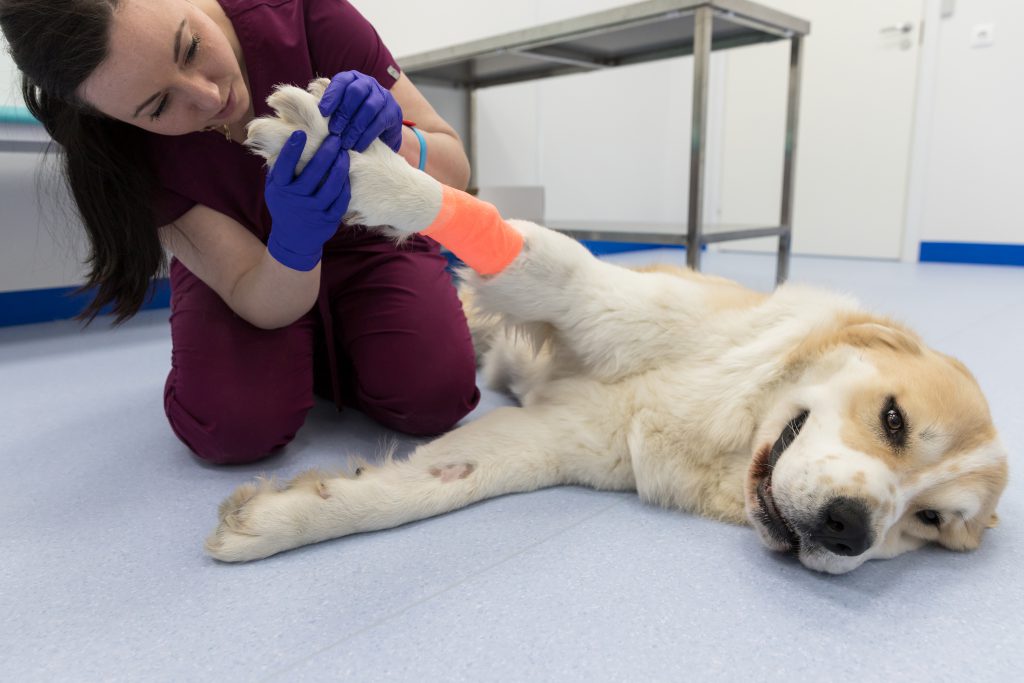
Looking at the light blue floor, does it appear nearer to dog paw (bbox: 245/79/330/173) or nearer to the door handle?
dog paw (bbox: 245/79/330/173)

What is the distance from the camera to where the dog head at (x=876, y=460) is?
92 centimetres

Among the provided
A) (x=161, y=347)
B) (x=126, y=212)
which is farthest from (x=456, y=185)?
(x=161, y=347)

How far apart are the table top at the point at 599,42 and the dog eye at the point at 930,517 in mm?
2060

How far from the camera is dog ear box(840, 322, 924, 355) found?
110 centimetres

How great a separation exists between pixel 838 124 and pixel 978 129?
94 cm

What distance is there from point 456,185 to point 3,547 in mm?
→ 1026

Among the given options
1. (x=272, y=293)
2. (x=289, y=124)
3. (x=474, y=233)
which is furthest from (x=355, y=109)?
(x=272, y=293)

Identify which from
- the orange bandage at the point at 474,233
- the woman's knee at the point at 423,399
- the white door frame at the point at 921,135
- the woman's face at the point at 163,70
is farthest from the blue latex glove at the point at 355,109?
the white door frame at the point at 921,135

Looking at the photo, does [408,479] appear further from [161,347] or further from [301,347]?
[161,347]

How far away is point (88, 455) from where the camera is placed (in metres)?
1.42

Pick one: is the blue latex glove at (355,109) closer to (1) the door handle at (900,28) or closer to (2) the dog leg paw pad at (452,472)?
(2) the dog leg paw pad at (452,472)

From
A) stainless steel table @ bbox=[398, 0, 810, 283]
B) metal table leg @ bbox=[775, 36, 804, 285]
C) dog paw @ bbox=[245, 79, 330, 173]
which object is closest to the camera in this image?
dog paw @ bbox=[245, 79, 330, 173]

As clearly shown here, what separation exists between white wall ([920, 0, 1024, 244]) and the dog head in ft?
15.0

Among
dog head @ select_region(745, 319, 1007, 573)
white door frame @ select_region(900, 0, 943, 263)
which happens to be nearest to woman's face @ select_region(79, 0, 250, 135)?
dog head @ select_region(745, 319, 1007, 573)
